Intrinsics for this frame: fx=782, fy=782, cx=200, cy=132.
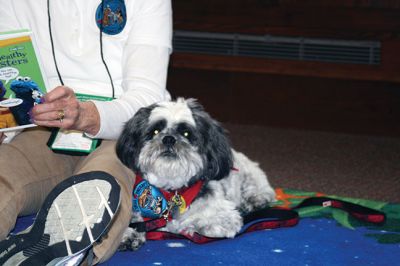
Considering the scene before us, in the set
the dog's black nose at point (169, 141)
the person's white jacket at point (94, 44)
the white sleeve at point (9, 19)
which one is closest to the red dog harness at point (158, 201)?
the dog's black nose at point (169, 141)

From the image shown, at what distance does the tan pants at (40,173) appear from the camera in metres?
2.12

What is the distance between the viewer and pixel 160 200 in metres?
2.41

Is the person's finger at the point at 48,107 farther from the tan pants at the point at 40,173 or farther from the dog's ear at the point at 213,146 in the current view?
the dog's ear at the point at 213,146

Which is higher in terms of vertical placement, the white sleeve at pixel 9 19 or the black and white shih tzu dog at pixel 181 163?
the white sleeve at pixel 9 19

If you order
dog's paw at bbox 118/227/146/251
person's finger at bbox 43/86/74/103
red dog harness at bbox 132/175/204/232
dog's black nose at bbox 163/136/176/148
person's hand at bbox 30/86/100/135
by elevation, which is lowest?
dog's paw at bbox 118/227/146/251

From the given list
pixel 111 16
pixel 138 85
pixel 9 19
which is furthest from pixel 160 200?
pixel 9 19

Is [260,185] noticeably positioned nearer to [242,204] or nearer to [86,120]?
[242,204]

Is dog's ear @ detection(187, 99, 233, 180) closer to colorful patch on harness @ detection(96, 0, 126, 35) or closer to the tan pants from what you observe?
the tan pants

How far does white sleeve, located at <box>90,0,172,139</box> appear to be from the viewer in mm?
2393

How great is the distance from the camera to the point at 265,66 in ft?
15.9

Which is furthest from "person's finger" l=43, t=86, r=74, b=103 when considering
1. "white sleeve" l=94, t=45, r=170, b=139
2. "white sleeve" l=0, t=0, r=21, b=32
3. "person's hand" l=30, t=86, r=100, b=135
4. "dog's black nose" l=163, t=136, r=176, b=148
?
"white sleeve" l=0, t=0, r=21, b=32

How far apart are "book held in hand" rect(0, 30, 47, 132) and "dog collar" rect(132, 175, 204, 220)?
42 cm

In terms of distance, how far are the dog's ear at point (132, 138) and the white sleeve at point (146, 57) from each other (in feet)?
0.10

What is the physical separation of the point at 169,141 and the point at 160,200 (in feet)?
0.68
